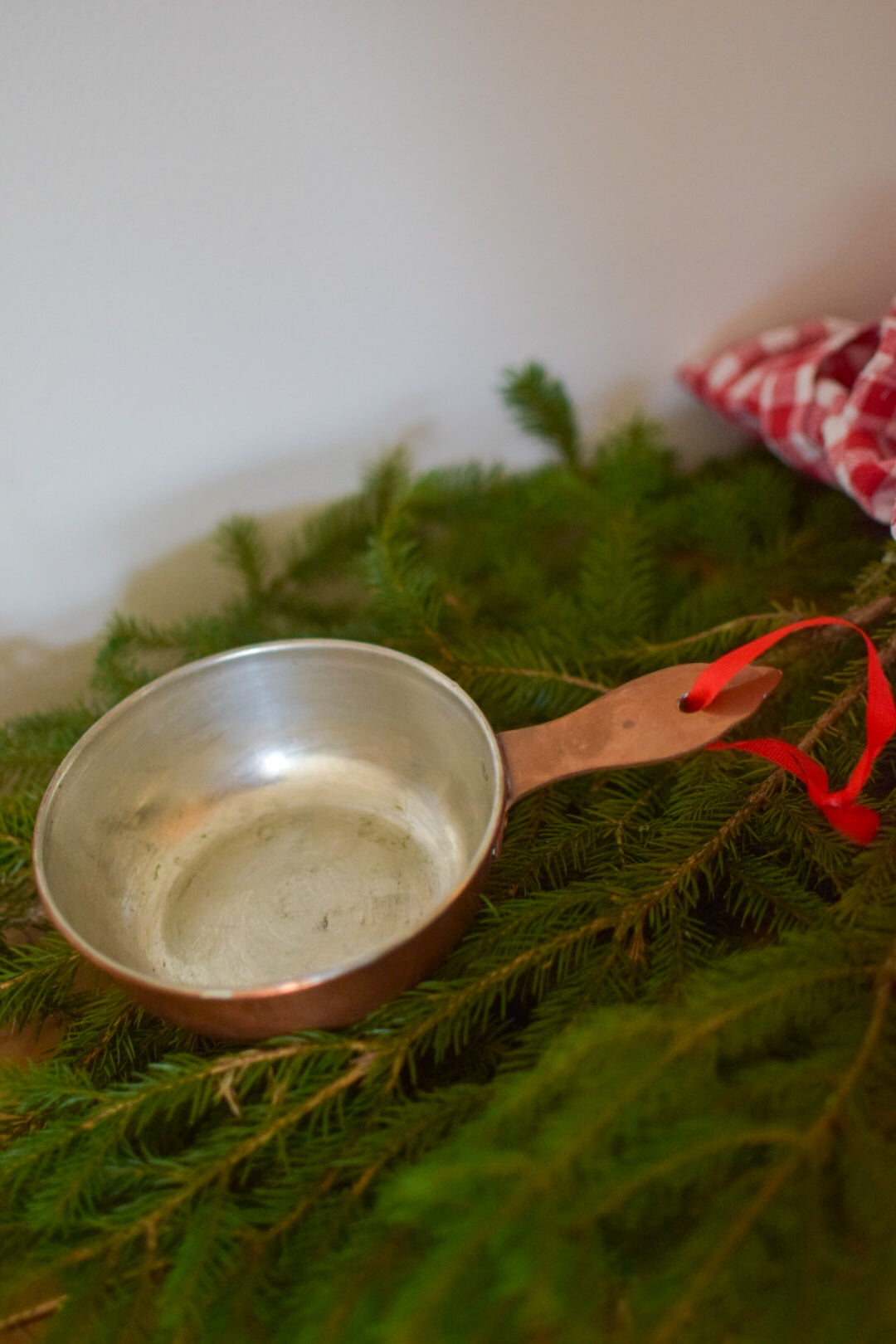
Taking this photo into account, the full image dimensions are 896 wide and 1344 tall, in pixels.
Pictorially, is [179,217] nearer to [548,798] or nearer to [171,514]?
[171,514]

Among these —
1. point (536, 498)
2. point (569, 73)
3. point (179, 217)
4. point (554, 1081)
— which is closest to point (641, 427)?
point (536, 498)

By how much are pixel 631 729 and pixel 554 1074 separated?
168mm

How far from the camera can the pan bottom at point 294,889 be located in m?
0.43

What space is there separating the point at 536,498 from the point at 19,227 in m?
0.33

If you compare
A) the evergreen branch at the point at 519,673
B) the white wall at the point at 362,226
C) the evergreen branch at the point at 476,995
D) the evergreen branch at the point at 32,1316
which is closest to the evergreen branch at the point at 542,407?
the white wall at the point at 362,226

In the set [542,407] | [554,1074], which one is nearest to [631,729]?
[554,1074]

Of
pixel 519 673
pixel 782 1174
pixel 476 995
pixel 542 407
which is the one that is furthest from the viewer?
pixel 542 407

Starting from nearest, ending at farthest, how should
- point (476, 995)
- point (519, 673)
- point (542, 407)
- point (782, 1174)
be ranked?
point (782, 1174) < point (476, 995) < point (519, 673) < point (542, 407)

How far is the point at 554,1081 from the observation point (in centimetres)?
28

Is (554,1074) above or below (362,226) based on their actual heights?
below

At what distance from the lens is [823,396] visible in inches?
21.0

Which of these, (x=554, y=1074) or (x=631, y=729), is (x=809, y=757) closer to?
(x=631, y=729)

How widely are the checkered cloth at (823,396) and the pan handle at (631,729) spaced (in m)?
0.12

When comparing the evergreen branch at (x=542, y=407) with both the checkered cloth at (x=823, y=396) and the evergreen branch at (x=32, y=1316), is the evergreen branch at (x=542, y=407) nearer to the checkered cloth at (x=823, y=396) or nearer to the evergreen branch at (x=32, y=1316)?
the checkered cloth at (x=823, y=396)
